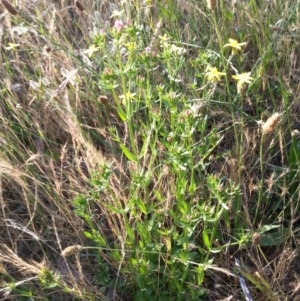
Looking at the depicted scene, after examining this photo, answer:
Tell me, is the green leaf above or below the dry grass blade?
below

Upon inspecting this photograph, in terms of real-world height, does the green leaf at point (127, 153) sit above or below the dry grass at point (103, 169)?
above

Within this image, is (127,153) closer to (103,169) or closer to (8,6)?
(103,169)

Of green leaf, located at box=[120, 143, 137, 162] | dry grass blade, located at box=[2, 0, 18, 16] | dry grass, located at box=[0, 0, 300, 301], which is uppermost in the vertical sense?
dry grass blade, located at box=[2, 0, 18, 16]

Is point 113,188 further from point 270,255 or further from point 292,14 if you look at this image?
point 292,14

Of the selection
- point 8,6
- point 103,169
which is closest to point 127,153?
point 103,169

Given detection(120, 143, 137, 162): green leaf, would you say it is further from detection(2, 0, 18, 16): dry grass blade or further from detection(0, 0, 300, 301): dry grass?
detection(2, 0, 18, 16): dry grass blade

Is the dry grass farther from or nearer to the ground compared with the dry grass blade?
nearer to the ground

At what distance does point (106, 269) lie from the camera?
138 centimetres

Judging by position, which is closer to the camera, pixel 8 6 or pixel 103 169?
pixel 103 169

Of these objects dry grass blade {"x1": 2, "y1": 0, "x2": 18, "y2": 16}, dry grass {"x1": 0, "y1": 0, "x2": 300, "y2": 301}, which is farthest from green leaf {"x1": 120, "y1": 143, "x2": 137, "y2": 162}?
dry grass blade {"x1": 2, "y1": 0, "x2": 18, "y2": 16}

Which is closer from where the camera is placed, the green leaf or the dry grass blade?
the green leaf

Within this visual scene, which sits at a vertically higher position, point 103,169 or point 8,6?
point 8,6

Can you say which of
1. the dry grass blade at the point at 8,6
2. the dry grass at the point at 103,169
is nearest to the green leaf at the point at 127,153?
the dry grass at the point at 103,169

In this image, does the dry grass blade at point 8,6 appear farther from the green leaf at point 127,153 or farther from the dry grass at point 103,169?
the green leaf at point 127,153
